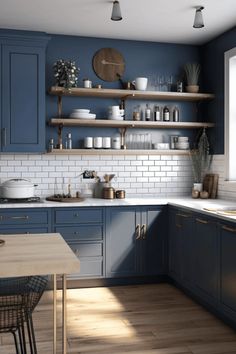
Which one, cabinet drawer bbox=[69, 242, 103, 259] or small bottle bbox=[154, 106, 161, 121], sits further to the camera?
small bottle bbox=[154, 106, 161, 121]

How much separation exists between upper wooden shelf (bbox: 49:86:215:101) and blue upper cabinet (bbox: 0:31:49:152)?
25 centimetres

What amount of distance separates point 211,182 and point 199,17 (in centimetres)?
202

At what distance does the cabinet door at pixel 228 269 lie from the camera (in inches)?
143

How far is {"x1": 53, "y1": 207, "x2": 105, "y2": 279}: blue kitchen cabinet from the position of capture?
4.86 metres

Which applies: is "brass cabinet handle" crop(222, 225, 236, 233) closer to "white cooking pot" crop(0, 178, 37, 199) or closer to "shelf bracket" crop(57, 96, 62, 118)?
"white cooking pot" crop(0, 178, 37, 199)

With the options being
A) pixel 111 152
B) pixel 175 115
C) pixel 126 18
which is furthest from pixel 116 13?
pixel 175 115

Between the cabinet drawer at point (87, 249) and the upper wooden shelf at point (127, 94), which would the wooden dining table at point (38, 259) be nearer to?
the cabinet drawer at point (87, 249)

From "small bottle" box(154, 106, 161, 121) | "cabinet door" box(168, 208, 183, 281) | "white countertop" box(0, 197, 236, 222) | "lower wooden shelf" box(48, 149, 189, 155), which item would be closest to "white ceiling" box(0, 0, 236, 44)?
→ "small bottle" box(154, 106, 161, 121)

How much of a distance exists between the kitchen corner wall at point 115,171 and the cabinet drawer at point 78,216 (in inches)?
24.2

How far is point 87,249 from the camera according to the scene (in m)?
4.94

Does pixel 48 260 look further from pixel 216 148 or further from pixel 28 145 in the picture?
pixel 216 148

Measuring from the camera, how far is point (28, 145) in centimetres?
503

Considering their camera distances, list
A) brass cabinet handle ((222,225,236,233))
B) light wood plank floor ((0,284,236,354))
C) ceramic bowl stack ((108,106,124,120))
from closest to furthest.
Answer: light wood plank floor ((0,284,236,354)), brass cabinet handle ((222,225,236,233)), ceramic bowl stack ((108,106,124,120))

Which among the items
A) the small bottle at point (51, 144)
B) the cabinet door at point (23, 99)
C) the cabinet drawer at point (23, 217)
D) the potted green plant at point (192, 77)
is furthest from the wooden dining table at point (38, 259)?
the potted green plant at point (192, 77)
